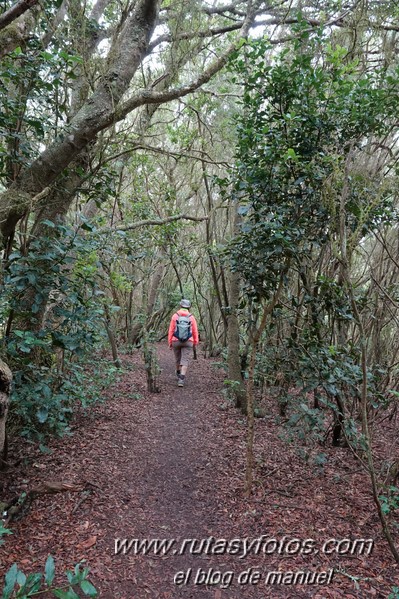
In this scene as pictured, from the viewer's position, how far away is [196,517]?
3.44 metres

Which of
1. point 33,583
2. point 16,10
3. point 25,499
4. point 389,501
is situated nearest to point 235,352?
point 389,501

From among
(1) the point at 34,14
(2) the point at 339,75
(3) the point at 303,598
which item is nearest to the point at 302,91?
(2) the point at 339,75

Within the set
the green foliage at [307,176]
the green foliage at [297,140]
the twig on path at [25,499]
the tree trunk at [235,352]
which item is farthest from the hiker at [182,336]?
the twig on path at [25,499]

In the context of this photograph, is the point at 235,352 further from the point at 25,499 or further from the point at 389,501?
the point at 25,499

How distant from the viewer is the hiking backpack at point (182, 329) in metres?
8.77

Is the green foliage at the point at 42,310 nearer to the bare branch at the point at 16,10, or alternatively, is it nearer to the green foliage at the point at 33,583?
the bare branch at the point at 16,10

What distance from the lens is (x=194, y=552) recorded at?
297 centimetres

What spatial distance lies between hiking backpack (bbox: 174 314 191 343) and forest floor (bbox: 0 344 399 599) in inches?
134

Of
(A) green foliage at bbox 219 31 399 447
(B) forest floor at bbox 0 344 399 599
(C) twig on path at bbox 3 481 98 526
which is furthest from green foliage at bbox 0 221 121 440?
(A) green foliage at bbox 219 31 399 447

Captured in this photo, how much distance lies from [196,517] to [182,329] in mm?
5537

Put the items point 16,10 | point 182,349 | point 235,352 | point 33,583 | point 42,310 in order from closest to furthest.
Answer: point 33,583 → point 16,10 → point 42,310 → point 235,352 → point 182,349

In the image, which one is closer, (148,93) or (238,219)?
(148,93)

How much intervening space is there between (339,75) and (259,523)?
169 inches

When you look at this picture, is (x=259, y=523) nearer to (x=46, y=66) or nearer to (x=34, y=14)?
(x=46, y=66)
